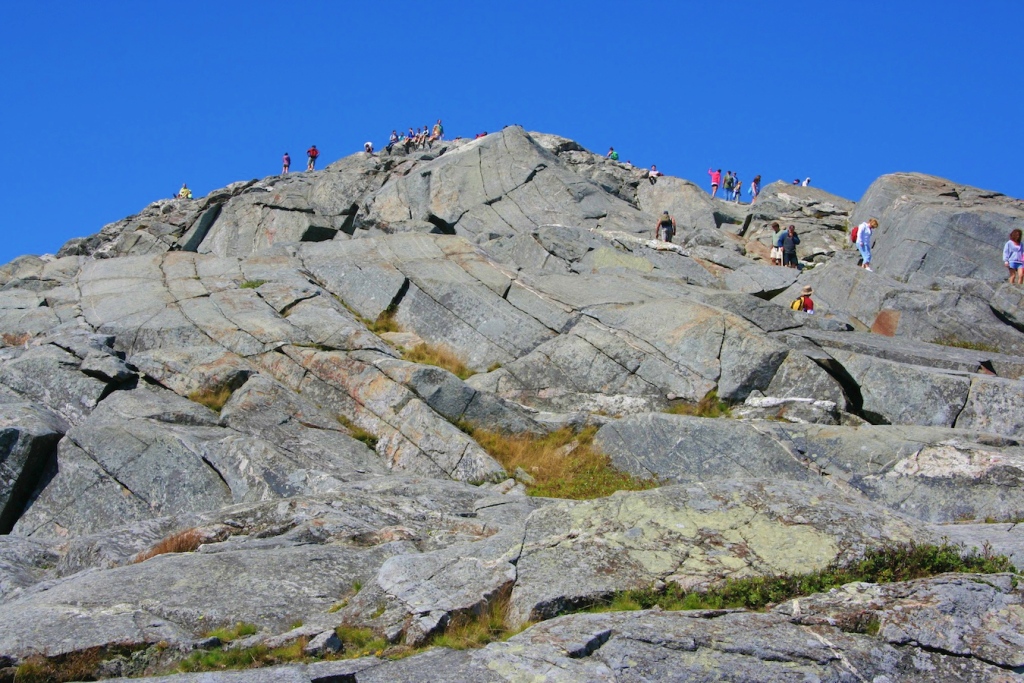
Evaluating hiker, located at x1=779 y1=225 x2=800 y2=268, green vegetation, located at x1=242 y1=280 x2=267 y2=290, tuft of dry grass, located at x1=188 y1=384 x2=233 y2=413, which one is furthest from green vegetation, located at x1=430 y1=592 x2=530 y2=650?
hiker, located at x1=779 y1=225 x2=800 y2=268

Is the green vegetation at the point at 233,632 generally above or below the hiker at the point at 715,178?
below

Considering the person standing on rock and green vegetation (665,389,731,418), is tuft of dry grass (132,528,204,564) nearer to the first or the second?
green vegetation (665,389,731,418)

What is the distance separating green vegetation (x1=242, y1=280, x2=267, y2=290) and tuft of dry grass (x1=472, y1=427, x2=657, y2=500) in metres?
10.1

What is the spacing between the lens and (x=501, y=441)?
71.5 feet

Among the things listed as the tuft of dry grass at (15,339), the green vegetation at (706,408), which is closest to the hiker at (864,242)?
the green vegetation at (706,408)

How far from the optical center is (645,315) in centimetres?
→ 2608

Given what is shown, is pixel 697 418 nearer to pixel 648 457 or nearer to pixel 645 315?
pixel 648 457

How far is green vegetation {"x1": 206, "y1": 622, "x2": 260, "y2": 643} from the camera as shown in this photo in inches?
422

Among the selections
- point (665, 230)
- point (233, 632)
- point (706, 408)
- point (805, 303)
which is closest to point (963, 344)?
point (805, 303)

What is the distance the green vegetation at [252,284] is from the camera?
1134 inches

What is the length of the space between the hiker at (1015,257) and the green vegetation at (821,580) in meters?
27.9

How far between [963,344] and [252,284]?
2078 centimetres

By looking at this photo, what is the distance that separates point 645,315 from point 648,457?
6.38m

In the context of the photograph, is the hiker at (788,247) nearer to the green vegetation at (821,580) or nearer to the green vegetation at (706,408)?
the green vegetation at (706,408)
